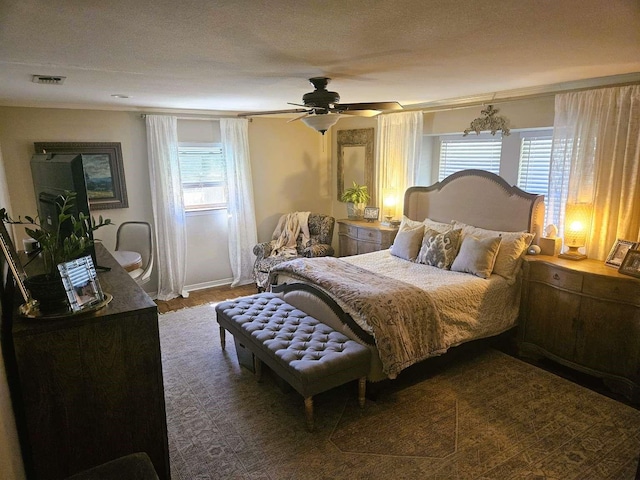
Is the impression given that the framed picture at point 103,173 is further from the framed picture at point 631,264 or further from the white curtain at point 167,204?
the framed picture at point 631,264

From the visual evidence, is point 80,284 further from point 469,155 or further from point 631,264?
point 469,155

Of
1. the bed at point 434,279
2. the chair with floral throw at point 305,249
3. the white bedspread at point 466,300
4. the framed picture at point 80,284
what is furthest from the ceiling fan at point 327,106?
the chair with floral throw at point 305,249

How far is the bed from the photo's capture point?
2.96m

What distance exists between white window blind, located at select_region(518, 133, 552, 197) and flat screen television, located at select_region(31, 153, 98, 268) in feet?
12.4

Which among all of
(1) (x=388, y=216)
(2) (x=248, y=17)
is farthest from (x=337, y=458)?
(1) (x=388, y=216)

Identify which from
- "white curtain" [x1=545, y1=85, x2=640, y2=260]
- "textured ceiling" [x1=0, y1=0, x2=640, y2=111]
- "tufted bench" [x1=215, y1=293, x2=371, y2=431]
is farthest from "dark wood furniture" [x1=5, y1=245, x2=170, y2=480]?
"white curtain" [x1=545, y1=85, x2=640, y2=260]

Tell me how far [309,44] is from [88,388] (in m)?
1.81

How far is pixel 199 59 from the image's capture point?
235 cm

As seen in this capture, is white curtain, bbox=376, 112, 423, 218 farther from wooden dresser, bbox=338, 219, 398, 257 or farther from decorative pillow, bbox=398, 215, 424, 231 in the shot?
decorative pillow, bbox=398, 215, 424, 231

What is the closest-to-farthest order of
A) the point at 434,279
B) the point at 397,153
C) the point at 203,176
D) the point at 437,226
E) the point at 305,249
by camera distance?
the point at 434,279, the point at 437,226, the point at 397,153, the point at 305,249, the point at 203,176

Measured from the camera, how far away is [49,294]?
5.24ft

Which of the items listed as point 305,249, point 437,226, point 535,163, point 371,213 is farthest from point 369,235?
point 535,163

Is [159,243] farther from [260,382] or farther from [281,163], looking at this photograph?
[260,382]

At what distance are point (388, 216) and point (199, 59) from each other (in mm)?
3287
